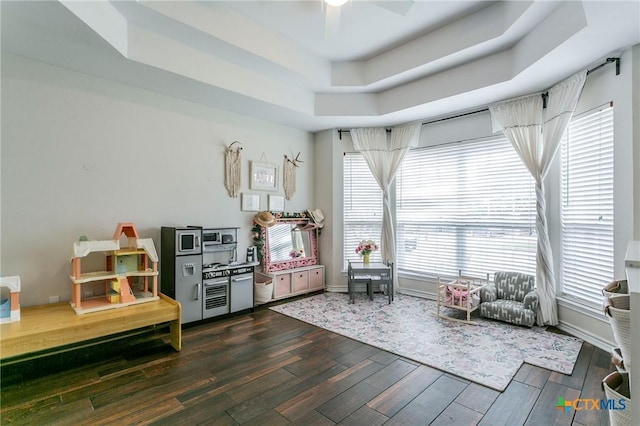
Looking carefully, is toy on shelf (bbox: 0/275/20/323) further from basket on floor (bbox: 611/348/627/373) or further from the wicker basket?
basket on floor (bbox: 611/348/627/373)

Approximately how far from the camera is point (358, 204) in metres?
5.69

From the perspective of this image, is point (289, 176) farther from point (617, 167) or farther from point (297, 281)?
point (617, 167)

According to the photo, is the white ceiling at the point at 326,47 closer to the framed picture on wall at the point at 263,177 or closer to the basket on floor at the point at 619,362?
the framed picture on wall at the point at 263,177

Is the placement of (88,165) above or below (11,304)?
above

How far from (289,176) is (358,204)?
1396 mm

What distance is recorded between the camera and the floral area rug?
284 centimetres

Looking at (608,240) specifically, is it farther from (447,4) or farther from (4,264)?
(4,264)

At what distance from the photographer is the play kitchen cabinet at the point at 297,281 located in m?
4.93

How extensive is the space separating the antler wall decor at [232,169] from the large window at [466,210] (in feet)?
9.28

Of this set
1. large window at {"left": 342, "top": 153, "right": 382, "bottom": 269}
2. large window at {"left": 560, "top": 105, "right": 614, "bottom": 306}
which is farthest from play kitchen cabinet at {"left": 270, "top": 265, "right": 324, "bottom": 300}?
large window at {"left": 560, "top": 105, "right": 614, "bottom": 306}

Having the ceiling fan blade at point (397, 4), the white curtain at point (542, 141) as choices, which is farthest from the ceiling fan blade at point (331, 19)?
the white curtain at point (542, 141)

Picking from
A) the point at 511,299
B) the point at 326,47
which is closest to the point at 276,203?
the point at 326,47

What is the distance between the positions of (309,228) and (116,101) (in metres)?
3.44

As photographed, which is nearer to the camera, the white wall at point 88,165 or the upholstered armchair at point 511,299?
the white wall at point 88,165
